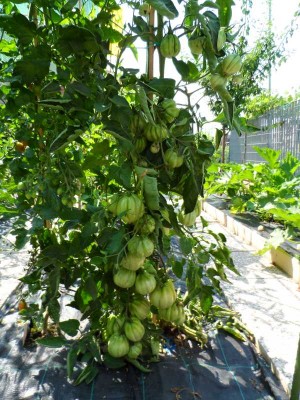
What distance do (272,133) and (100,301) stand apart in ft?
22.5

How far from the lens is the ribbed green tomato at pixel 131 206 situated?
1.09 meters

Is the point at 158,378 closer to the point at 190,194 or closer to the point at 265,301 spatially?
the point at 190,194

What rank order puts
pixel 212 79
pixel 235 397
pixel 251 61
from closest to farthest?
pixel 212 79, pixel 235 397, pixel 251 61

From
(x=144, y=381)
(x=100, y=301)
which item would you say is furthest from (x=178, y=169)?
(x=144, y=381)

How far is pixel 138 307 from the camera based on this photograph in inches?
55.1

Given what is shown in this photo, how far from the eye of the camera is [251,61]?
722 centimetres

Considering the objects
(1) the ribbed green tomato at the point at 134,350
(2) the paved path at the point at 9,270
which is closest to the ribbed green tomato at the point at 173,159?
(1) the ribbed green tomato at the point at 134,350

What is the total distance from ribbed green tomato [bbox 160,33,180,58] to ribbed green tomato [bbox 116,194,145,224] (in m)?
0.44

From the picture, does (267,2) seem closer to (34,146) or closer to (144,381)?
(34,146)

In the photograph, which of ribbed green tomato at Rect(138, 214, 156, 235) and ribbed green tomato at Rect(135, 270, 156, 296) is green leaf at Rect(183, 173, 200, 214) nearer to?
ribbed green tomato at Rect(138, 214, 156, 235)

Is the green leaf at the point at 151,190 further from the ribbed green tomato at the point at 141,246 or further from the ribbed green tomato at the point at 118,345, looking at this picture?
the ribbed green tomato at the point at 118,345

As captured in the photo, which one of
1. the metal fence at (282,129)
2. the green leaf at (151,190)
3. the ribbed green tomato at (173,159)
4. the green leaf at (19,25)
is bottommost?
the green leaf at (151,190)

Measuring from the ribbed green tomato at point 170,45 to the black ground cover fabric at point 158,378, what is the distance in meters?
1.24

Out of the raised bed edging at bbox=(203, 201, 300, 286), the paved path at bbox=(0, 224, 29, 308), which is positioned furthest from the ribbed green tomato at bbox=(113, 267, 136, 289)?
the raised bed edging at bbox=(203, 201, 300, 286)
